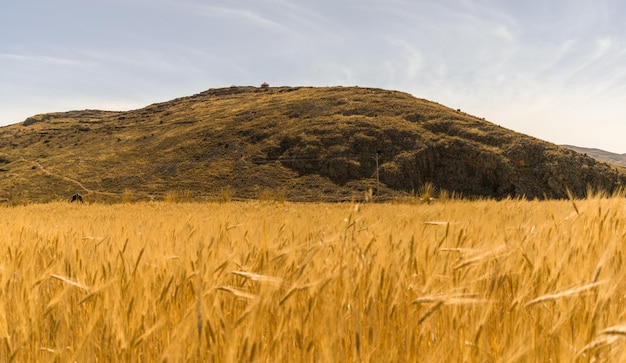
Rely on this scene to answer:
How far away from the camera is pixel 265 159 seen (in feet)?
117

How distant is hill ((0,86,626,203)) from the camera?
31906 mm

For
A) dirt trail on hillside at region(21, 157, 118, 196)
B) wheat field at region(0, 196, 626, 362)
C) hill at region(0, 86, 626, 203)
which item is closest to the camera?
wheat field at region(0, 196, 626, 362)

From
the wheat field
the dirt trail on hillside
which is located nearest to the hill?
the dirt trail on hillside

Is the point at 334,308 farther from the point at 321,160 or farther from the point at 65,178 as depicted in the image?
the point at 65,178

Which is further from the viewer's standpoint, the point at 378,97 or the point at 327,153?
the point at 378,97

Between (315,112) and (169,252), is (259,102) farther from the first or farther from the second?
(169,252)

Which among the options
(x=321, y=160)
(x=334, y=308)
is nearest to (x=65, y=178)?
(x=321, y=160)

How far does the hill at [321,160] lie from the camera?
31.9 m

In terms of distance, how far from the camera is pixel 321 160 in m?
34.5

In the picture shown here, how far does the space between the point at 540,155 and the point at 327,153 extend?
16187 mm

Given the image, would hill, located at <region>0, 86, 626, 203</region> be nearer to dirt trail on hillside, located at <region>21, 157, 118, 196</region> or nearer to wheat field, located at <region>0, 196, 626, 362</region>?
dirt trail on hillside, located at <region>21, 157, 118, 196</region>

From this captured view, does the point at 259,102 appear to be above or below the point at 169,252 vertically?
above

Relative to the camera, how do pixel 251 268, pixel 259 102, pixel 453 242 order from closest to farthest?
pixel 251 268 → pixel 453 242 → pixel 259 102

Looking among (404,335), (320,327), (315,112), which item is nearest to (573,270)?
(404,335)
